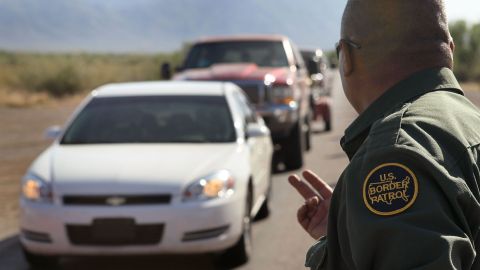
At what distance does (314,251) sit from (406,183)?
429 millimetres

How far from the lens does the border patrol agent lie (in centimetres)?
168

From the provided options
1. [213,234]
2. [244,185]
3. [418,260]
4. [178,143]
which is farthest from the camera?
[178,143]

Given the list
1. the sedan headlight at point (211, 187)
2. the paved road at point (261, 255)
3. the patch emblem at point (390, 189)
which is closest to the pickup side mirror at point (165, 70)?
the paved road at point (261, 255)

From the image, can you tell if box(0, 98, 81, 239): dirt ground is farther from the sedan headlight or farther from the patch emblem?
the patch emblem

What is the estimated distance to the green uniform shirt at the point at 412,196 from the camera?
1675mm

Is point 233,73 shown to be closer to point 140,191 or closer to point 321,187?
point 140,191

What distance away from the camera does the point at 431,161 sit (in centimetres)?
171

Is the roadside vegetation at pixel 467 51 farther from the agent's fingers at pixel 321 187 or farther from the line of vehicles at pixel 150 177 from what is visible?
the agent's fingers at pixel 321 187

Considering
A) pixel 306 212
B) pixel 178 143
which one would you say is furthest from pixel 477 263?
pixel 178 143

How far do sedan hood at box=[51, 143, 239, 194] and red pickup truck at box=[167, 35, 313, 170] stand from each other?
535cm

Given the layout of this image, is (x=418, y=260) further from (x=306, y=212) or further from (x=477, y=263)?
(x=306, y=212)

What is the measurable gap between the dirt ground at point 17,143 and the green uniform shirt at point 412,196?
6925 millimetres

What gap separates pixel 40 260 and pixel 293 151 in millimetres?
6433

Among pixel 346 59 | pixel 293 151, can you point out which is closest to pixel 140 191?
Result: pixel 346 59
